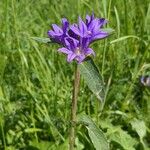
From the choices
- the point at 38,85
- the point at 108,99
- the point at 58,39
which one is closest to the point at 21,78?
the point at 38,85

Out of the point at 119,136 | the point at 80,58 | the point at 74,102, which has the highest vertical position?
the point at 80,58

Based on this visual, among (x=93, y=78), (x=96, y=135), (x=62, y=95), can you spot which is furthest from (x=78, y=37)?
(x=62, y=95)

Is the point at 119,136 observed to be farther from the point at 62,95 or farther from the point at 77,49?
the point at 77,49

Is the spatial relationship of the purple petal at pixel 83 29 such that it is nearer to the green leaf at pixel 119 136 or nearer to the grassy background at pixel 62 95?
the grassy background at pixel 62 95

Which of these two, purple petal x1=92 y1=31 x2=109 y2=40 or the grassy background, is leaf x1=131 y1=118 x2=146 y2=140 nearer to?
the grassy background

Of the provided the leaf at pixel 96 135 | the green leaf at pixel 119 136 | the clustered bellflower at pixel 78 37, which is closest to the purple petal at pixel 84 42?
the clustered bellflower at pixel 78 37

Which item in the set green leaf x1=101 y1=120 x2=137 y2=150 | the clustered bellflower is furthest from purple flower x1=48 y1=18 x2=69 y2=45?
green leaf x1=101 y1=120 x2=137 y2=150
